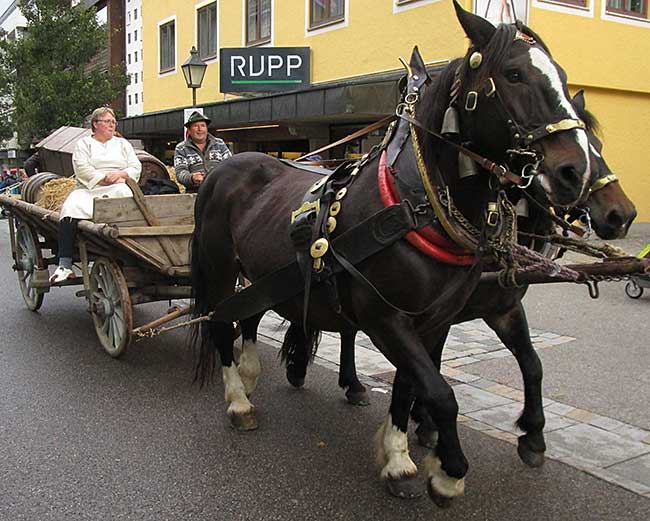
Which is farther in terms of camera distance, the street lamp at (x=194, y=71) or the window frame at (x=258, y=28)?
the window frame at (x=258, y=28)

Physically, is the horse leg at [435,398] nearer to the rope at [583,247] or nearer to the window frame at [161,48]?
the rope at [583,247]

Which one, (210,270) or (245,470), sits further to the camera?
(210,270)

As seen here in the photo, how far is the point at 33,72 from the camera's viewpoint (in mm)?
21500

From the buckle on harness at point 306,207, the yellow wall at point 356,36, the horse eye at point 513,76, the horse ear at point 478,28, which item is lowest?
the buckle on harness at point 306,207

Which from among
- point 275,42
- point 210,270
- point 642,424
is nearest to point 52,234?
point 210,270

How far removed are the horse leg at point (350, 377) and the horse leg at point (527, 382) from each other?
46.0 inches

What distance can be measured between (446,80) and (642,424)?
2668 millimetres

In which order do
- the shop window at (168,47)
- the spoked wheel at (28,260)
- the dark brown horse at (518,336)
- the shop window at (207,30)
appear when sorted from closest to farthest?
the dark brown horse at (518,336)
the spoked wheel at (28,260)
the shop window at (207,30)
the shop window at (168,47)

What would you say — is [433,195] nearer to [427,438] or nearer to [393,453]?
[393,453]

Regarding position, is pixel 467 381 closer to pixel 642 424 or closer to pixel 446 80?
pixel 642 424

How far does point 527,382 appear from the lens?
3.88 m

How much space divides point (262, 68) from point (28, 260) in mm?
8396

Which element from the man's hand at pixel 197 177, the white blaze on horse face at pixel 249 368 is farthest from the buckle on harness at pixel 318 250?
the man's hand at pixel 197 177

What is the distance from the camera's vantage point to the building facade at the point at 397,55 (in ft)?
39.9
